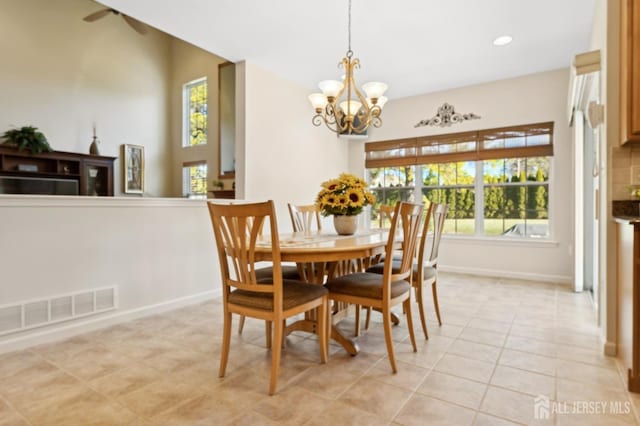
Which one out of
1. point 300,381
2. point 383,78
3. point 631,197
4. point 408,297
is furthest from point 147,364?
point 383,78

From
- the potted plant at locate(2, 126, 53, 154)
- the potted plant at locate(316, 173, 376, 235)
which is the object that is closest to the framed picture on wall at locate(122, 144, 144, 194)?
the potted plant at locate(2, 126, 53, 154)

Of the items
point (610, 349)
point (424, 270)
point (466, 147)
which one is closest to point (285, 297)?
point (424, 270)

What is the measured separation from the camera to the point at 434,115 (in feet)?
17.3

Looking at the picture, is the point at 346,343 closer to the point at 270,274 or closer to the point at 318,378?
the point at 318,378

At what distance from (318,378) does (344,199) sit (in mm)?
1256

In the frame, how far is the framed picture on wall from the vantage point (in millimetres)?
6526

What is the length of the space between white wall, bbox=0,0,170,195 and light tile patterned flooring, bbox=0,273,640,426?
4593 mm

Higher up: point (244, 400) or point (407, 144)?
point (407, 144)

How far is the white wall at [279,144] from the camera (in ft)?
13.7

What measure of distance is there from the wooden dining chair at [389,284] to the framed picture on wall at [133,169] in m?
5.73

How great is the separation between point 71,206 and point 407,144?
4463mm

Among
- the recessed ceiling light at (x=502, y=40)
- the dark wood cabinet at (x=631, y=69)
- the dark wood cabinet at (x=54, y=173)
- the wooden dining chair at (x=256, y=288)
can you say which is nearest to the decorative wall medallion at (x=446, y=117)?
the recessed ceiling light at (x=502, y=40)

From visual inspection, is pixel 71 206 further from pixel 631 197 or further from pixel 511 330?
pixel 631 197

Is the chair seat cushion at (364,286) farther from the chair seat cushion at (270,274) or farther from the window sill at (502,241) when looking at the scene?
the window sill at (502,241)
